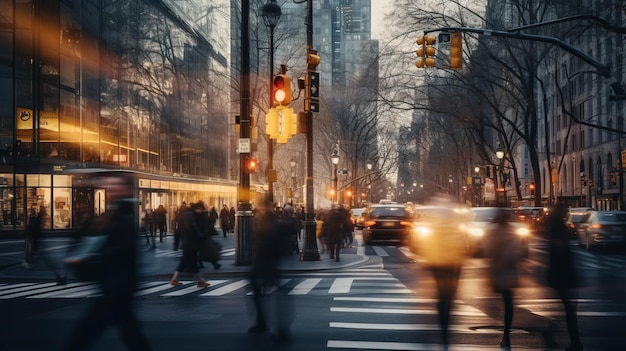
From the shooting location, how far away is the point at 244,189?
2056 cm

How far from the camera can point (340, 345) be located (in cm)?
935

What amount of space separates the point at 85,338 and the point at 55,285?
12.4 meters

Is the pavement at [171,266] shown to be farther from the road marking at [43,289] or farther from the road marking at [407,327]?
the road marking at [407,327]

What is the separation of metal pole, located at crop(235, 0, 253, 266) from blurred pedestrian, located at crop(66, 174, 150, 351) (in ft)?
43.1

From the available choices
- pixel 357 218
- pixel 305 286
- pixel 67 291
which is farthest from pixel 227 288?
pixel 357 218

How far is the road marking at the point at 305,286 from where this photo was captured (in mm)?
15328

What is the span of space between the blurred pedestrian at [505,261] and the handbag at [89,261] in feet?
16.5

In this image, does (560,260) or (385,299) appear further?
(385,299)

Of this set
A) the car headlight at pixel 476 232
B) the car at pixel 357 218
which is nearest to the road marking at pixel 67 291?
the car headlight at pixel 476 232

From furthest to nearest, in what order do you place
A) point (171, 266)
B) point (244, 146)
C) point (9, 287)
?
1. point (171, 266)
2. point (244, 146)
3. point (9, 287)

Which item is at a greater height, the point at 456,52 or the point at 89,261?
the point at 456,52

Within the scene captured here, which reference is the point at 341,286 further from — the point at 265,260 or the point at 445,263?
the point at 445,263

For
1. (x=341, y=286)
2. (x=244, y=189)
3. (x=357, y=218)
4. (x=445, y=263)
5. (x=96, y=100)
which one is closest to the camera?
(x=445, y=263)

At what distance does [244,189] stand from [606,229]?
637 inches
